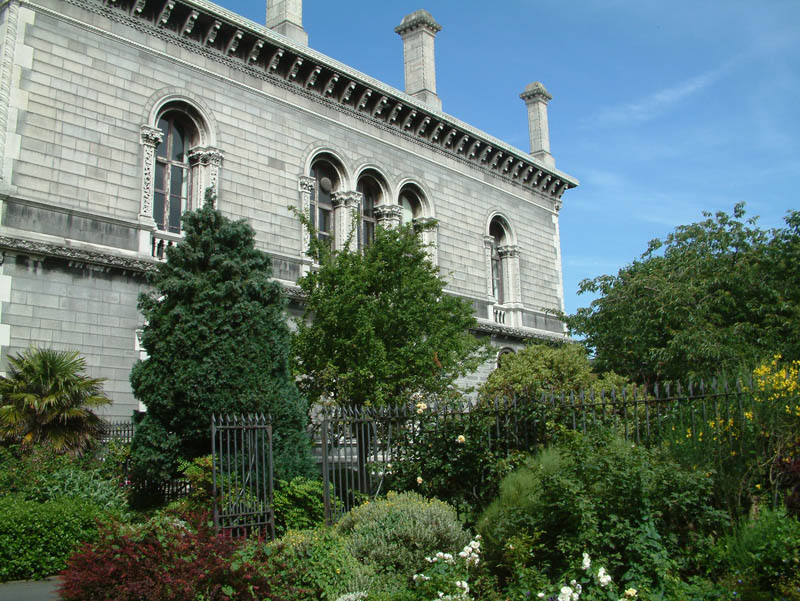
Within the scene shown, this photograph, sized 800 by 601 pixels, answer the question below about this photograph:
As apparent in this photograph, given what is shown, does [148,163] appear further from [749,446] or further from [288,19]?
[749,446]

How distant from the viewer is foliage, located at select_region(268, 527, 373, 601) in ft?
26.3

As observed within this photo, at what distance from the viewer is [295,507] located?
39.2 ft

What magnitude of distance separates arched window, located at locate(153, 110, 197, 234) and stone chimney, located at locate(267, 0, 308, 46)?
4345 mm

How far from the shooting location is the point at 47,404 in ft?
43.1

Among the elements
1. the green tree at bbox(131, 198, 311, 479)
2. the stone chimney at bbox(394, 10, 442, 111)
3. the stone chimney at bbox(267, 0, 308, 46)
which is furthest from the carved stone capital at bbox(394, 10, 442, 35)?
the green tree at bbox(131, 198, 311, 479)

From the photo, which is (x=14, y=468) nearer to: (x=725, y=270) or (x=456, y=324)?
(x=456, y=324)

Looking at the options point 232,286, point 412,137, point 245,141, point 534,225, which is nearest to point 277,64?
point 245,141

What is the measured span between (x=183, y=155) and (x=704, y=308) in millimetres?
13222

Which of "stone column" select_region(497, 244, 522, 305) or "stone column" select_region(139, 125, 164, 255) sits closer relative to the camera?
"stone column" select_region(139, 125, 164, 255)

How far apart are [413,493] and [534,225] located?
67.2 feet

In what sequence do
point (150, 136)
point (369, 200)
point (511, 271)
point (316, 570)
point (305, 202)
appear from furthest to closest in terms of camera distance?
point (511, 271) < point (369, 200) < point (305, 202) < point (150, 136) < point (316, 570)

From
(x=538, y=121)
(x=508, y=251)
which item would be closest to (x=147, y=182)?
(x=508, y=251)

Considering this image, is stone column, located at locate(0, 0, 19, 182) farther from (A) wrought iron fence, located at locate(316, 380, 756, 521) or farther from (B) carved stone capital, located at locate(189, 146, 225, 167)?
(A) wrought iron fence, located at locate(316, 380, 756, 521)

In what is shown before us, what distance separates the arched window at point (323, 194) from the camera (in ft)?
71.4
